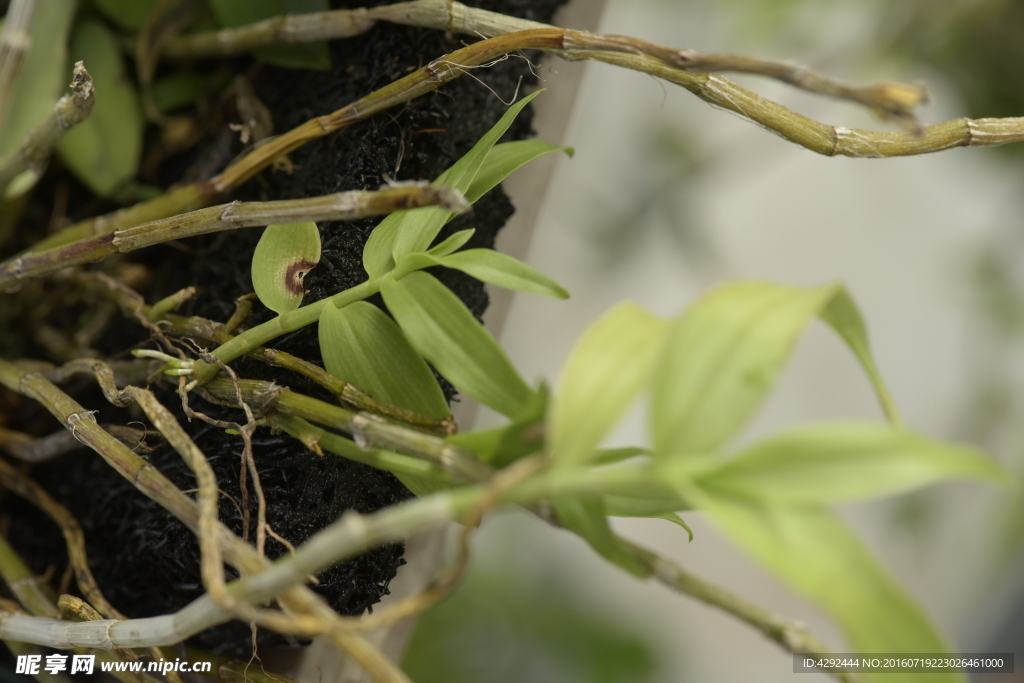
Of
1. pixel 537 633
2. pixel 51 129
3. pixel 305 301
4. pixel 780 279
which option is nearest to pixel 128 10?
pixel 51 129

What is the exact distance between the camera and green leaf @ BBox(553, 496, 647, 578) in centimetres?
20

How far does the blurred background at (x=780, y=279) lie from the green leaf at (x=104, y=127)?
0.51 m

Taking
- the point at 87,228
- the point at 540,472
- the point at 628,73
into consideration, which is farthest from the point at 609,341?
the point at 628,73

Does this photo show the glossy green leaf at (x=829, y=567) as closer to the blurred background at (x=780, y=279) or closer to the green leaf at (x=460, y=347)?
the green leaf at (x=460, y=347)

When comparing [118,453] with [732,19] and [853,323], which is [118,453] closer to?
[853,323]

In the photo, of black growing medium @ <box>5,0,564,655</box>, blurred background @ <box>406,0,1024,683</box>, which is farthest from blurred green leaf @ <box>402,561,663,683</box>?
black growing medium @ <box>5,0,564,655</box>

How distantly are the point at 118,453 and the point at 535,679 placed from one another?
35.0 inches

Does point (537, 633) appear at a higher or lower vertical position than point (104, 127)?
Answer: lower

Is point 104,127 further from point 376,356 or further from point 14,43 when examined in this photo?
point 376,356

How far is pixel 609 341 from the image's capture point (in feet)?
0.59

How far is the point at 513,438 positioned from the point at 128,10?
0.42m

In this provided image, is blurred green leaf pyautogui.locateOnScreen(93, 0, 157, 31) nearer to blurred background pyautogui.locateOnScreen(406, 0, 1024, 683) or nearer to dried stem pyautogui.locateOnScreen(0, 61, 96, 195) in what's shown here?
dried stem pyautogui.locateOnScreen(0, 61, 96, 195)

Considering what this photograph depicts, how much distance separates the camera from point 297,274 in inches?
11.2

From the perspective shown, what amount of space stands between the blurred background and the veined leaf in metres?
0.60
